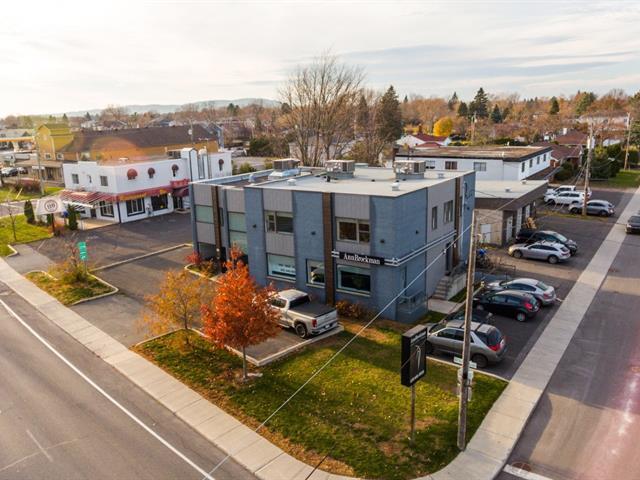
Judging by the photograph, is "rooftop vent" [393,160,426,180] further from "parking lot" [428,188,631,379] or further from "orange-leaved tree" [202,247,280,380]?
"orange-leaved tree" [202,247,280,380]

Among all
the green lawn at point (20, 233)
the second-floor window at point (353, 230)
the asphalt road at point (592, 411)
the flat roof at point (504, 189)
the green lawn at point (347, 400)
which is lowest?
the asphalt road at point (592, 411)

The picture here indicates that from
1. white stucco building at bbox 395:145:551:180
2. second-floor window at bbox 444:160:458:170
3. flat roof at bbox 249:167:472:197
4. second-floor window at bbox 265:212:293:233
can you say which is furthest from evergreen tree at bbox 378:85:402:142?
second-floor window at bbox 265:212:293:233

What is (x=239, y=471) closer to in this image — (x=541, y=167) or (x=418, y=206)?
(x=418, y=206)

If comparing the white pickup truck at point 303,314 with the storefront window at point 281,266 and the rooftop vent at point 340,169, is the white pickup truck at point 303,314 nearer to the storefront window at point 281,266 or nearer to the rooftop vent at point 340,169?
the storefront window at point 281,266

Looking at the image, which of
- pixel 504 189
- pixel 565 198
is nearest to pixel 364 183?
pixel 504 189

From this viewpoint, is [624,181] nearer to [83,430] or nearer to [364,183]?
[364,183]

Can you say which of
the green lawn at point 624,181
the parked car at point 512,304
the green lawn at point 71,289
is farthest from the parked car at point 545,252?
the green lawn at point 624,181
